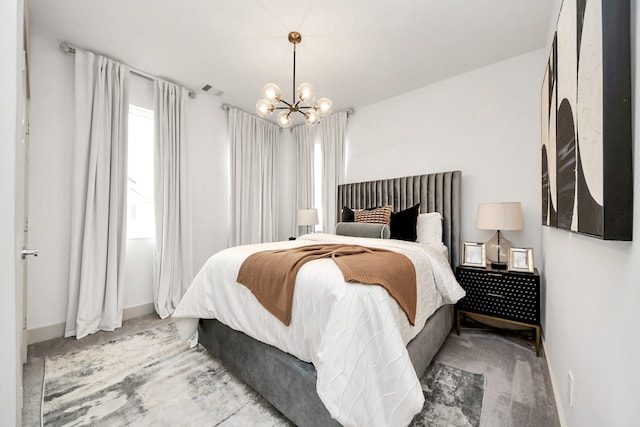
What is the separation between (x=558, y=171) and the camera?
53.6 inches

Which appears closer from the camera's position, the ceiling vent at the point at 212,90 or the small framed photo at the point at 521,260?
the small framed photo at the point at 521,260

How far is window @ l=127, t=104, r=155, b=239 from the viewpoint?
3102mm

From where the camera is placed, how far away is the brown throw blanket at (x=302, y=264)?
1.39 meters

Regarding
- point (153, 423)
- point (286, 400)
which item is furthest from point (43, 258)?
point (286, 400)

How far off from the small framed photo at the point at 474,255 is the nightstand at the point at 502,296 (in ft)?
0.38

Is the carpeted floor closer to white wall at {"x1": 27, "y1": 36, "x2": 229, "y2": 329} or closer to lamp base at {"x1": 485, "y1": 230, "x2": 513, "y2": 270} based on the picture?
white wall at {"x1": 27, "y1": 36, "x2": 229, "y2": 329}

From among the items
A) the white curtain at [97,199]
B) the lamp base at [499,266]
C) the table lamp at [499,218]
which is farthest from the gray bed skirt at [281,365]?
the white curtain at [97,199]

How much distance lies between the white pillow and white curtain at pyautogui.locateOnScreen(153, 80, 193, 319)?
281 cm

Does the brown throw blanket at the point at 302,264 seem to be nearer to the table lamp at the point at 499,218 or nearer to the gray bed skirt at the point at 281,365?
the gray bed skirt at the point at 281,365

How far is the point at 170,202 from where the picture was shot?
10.5 feet

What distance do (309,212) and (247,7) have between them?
2.54 metres

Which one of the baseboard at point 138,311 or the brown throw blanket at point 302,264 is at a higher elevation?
the brown throw blanket at point 302,264

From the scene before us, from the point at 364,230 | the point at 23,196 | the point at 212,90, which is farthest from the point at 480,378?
the point at 212,90

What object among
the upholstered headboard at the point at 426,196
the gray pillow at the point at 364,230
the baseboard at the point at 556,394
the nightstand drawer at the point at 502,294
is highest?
the upholstered headboard at the point at 426,196
